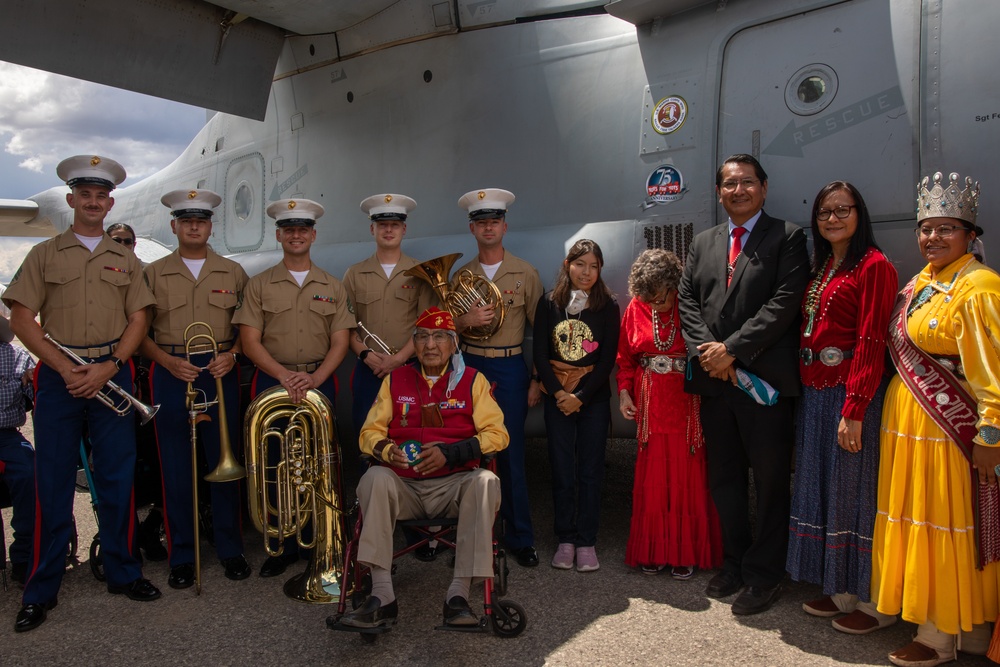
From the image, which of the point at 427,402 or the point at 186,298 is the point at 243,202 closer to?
the point at 186,298

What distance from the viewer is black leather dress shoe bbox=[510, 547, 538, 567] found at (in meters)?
4.30

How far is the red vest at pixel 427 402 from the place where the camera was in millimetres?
3791

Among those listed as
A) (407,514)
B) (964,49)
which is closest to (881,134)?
(964,49)

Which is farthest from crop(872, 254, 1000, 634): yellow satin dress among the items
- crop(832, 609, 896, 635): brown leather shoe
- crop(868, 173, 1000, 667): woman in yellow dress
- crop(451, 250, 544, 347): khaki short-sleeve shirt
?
crop(451, 250, 544, 347): khaki short-sleeve shirt

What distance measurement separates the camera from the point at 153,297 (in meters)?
4.20

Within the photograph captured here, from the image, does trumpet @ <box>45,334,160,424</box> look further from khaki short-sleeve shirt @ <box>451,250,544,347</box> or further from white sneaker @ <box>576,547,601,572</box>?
white sneaker @ <box>576,547,601,572</box>

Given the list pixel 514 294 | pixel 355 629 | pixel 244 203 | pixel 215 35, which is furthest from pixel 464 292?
pixel 244 203

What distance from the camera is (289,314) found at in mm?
4320

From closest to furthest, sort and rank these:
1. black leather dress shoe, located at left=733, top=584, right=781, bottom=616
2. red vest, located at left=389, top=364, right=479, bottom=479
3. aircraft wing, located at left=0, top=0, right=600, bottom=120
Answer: black leather dress shoe, located at left=733, top=584, right=781, bottom=616, red vest, located at left=389, top=364, right=479, bottom=479, aircraft wing, located at left=0, top=0, right=600, bottom=120

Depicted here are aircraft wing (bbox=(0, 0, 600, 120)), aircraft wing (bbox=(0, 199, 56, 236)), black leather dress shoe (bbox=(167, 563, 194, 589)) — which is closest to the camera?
black leather dress shoe (bbox=(167, 563, 194, 589))

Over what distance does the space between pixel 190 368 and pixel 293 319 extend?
0.61m

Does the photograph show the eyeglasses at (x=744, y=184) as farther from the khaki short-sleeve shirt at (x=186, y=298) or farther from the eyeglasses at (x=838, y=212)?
the khaki short-sleeve shirt at (x=186, y=298)

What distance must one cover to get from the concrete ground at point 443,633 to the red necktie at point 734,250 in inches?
64.5

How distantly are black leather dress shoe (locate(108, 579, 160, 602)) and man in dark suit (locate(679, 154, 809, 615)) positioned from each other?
290cm
